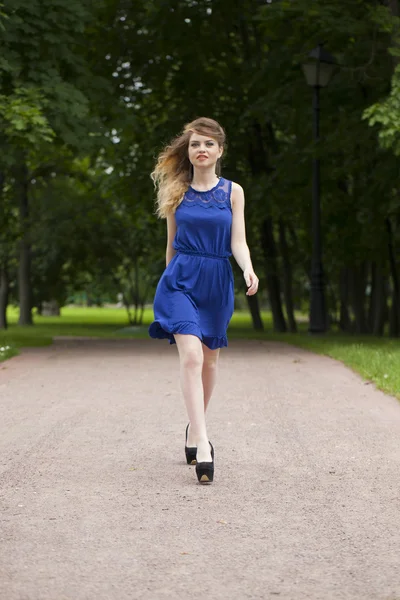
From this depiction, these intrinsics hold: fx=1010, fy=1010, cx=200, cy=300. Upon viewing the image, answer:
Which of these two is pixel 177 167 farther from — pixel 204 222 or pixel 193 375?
pixel 193 375

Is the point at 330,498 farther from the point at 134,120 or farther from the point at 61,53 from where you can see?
the point at 134,120

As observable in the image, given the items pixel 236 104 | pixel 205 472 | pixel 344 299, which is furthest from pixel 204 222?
pixel 344 299

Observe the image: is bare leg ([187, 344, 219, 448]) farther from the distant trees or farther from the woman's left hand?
the distant trees

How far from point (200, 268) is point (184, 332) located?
404 mm

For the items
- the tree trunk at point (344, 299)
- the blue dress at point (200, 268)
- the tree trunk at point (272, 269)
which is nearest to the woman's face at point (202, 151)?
the blue dress at point (200, 268)

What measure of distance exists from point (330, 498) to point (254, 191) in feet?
54.2

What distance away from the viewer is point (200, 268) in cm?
593

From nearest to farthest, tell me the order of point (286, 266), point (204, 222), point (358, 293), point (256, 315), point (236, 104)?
point (204, 222) < point (236, 104) < point (358, 293) < point (286, 266) < point (256, 315)

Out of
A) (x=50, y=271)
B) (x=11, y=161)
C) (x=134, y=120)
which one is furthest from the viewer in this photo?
(x=50, y=271)

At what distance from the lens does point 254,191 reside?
70.3 ft

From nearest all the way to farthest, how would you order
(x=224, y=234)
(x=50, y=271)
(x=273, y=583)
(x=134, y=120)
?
(x=273, y=583) → (x=224, y=234) → (x=134, y=120) → (x=50, y=271)

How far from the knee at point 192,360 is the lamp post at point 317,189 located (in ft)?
38.9

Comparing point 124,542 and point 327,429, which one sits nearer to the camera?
point 124,542

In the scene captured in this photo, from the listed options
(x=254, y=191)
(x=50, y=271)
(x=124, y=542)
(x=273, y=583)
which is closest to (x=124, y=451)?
(x=124, y=542)
